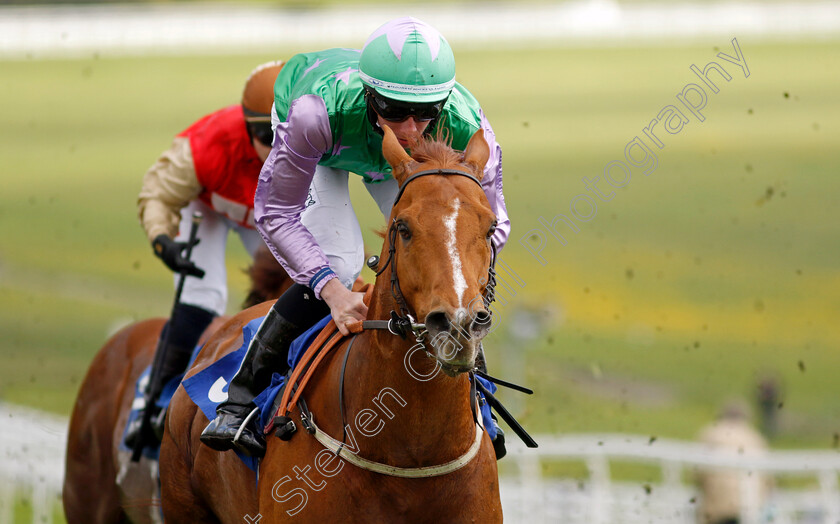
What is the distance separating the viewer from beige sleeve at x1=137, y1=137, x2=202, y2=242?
508 centimetres

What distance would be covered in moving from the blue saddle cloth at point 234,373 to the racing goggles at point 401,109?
0.72 metres

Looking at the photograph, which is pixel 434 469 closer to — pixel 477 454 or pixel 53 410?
pixel 477 454

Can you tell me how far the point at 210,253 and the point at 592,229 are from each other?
16.9 metres

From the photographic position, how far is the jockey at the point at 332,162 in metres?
2.95

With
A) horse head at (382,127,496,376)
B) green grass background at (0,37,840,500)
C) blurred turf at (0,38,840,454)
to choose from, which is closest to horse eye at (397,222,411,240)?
horse head at (382,127,496,376)

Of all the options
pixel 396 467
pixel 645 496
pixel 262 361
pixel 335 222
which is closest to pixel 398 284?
pixel 396 467

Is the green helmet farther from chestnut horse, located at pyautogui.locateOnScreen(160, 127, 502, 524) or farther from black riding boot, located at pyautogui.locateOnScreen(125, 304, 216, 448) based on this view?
black riding boot, located at pyautogui.locateOnScreen(125, 304, 216, 448)

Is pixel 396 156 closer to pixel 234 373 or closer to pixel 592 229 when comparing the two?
pixel 234 373

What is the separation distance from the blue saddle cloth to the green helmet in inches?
31.8

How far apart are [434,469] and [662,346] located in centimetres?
1439

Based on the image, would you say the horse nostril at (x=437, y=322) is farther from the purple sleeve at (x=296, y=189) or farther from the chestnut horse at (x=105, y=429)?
the chestnut horse at (x=105, y=429)

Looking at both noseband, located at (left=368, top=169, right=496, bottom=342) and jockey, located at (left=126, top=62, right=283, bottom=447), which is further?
jockey, located at (left=126, top=62, right=283, bottom=447)

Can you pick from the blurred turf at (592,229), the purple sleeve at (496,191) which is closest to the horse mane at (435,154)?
the purple sleeve at (496,191)

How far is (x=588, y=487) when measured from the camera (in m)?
8.09
